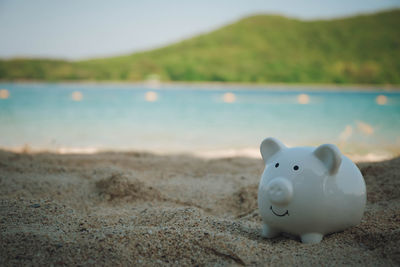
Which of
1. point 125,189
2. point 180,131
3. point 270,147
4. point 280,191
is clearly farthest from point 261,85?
point 280,191

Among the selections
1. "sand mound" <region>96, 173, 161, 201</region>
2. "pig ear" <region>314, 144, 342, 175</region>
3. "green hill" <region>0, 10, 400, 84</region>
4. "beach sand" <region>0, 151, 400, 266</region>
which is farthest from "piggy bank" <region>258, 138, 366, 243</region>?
"green hill" <region>0, 10, 400, 84</region>

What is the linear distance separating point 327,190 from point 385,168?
268 cm

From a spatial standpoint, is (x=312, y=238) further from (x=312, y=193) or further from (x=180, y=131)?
(x=180, y=131)

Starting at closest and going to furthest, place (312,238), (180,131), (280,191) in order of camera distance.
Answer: (280,191), (312,238), (180,131)

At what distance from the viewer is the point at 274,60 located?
41.2 meters

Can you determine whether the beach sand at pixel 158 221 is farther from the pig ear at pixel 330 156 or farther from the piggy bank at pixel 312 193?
the pig ear at pixel 330 156

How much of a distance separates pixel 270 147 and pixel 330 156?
55 centimetres

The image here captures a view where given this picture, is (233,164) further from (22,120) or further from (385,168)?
(22,120)

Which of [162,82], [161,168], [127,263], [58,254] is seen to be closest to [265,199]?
[127,263]

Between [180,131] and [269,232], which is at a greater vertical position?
[269,232]

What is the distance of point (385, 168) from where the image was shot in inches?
180

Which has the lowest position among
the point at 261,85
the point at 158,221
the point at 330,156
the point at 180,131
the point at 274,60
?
the point at 180,131

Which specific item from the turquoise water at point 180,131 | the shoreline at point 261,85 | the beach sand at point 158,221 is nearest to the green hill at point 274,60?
the shoreline at point 261,85

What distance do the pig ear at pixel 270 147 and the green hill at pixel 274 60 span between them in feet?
122
